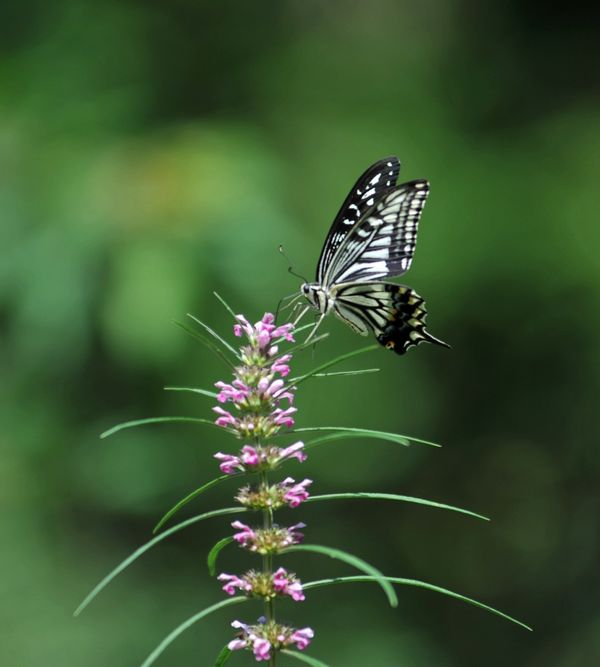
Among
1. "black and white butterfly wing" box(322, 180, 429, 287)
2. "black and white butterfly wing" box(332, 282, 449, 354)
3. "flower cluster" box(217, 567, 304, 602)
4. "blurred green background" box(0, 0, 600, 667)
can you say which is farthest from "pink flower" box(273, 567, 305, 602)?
"blurred green background" box(0, 0, 600, 667)

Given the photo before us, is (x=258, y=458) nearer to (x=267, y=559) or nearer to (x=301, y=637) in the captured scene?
(x=267, y=559)

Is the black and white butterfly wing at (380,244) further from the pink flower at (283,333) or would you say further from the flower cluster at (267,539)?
the flower cluster at (267,539)

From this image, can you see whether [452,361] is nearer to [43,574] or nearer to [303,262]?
[303,262]

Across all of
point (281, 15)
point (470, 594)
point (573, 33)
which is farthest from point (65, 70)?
point (470, 594)

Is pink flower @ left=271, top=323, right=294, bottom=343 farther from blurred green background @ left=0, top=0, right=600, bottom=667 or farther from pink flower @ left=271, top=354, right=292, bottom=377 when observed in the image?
blurred green background @ left=0, top=0, right=600, bottom=667

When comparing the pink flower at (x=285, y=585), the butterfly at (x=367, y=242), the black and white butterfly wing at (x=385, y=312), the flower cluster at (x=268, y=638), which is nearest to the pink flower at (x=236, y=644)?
the flower cluster at (x=268, y=638)

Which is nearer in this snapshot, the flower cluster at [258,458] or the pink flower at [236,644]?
the pink flower at [236,644]
